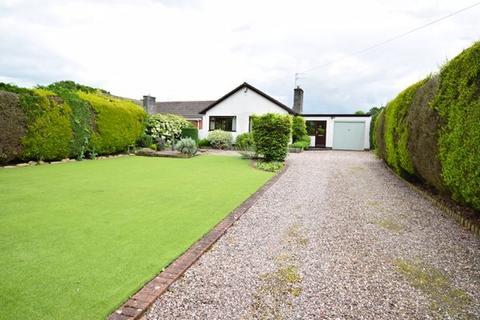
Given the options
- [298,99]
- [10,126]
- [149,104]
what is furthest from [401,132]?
[149,104]

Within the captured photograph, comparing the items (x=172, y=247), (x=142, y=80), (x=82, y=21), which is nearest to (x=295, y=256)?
(x=172, y=247)

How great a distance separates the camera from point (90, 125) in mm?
13617

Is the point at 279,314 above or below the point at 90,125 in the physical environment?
below

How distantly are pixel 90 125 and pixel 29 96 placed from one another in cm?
324

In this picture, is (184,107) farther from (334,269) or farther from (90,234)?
(334,269)

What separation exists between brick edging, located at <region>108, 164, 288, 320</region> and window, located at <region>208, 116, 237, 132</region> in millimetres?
20821

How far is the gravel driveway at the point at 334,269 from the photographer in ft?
8.41

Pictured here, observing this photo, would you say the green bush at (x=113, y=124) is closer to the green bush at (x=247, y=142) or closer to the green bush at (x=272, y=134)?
the green bush at (x=247, y=142)

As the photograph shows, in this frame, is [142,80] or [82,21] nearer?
[82,21]

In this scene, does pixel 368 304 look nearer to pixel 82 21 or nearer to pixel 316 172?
pixel 316 172

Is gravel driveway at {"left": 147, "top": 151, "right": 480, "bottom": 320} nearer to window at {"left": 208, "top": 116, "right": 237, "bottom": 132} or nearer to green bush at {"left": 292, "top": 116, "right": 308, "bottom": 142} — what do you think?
green bush at {"left": 292, "top": 116, "right": 308, "bottom": 142}

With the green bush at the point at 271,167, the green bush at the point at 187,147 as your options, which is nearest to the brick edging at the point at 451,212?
the green bush at the point at 271,167

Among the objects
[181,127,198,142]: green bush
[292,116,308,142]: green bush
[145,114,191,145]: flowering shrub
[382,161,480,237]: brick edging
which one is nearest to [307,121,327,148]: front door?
[292,116,308,142]: green bush

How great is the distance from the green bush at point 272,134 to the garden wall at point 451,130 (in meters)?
5.52
